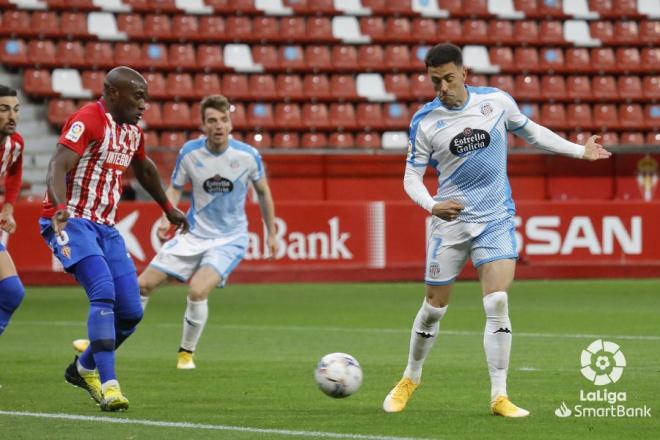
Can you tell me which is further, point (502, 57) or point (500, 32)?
point (500, 32)

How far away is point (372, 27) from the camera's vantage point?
28.0m

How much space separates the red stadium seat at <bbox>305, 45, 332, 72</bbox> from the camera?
88.4ft

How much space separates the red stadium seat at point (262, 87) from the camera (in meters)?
26.0

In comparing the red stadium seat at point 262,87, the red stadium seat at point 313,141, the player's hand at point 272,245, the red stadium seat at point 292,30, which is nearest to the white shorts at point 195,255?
the player's hand at point 272,245

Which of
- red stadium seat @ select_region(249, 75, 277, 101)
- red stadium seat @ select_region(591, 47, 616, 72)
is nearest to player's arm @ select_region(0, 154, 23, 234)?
red stadium seat @ select_region(249, 75, 277, 101)

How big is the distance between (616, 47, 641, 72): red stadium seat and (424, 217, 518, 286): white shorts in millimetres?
21745

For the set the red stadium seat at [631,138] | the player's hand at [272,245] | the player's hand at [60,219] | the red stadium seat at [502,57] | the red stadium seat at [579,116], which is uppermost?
the red stadium seat at [502,57]

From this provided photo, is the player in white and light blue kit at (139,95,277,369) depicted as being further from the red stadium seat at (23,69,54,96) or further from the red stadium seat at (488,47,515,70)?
the red stadium seat at (488,47,515,70)

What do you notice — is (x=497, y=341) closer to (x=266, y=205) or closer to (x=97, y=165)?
(x=97, y=165)

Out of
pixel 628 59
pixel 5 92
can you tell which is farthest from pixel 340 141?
pixel 5 92

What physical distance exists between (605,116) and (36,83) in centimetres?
1174

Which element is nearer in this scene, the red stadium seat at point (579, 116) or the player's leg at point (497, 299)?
the player's leg at point (497, 299)

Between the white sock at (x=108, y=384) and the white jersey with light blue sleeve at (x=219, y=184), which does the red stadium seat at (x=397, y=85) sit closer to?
the white jersey with light blue sleeve at (x=219, y=184)

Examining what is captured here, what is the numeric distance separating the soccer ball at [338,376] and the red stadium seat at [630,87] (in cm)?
Answer: 2135
